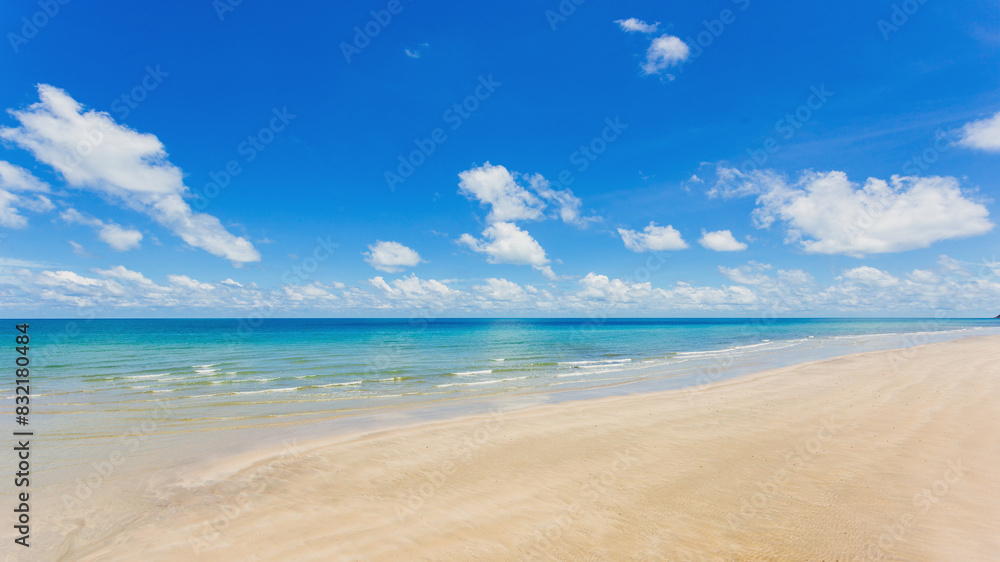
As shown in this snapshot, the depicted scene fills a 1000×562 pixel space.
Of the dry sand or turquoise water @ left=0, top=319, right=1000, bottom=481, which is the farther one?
turquoise water @ left=0, top=319, right=1000, bottom=481

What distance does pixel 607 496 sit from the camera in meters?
8.04

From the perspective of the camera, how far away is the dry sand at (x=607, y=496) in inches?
251

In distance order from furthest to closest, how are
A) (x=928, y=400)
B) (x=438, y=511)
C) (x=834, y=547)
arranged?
(x=928, y=400)
(x=438, y=511)
(x=834, y=547)

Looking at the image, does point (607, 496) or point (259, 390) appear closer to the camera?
point (607, 496)

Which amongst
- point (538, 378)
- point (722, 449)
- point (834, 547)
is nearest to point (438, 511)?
point (834, 547)

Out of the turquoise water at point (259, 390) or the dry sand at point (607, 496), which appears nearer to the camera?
the dry sand at point (607, 496)

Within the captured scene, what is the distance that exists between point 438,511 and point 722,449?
7587mm

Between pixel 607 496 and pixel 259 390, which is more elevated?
pixel 259 390

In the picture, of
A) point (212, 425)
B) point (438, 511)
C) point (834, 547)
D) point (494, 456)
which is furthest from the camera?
point (212, 425)

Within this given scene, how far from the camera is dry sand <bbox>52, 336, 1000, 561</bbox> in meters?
6.39

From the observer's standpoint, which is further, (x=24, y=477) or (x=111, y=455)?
(x=111, y=455)

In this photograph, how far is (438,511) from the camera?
7.58 m

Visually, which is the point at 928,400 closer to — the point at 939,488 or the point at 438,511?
the point at 939,488

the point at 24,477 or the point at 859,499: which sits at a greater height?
the point at 24,477
